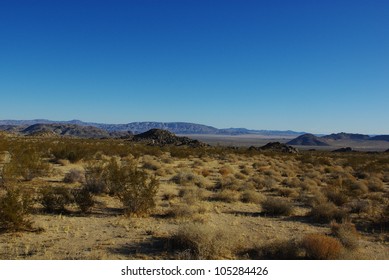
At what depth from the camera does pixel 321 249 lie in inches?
363

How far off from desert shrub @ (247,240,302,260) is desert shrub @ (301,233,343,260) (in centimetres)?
24

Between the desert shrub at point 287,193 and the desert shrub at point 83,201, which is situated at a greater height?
the desert shrub at point 83,201

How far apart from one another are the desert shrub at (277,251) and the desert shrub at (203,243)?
22.7 inches

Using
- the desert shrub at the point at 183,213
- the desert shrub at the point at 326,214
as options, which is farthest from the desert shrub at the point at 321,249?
the desert shrub at the point at 326,214

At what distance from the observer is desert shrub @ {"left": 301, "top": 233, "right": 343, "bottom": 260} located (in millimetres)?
9195

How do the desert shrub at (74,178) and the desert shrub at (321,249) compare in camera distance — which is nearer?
the desert shrub at (321,249)

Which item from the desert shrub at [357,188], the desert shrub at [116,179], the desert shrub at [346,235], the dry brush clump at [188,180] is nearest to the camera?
the desert shrub at [346,235]

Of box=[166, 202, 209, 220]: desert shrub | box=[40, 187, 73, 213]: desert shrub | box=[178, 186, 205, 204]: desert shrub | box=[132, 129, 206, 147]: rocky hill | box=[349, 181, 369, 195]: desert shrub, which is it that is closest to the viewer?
box=[166, 202, 209, 220]: desert shrub

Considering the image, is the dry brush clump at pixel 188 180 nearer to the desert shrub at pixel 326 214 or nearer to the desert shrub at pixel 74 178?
the desert shrub at pixel 74 178

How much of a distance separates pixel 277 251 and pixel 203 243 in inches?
72.2

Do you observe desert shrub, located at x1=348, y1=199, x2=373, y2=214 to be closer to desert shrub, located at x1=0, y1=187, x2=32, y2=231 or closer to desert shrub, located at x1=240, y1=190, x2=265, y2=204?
desert shrub, located at x1=240, y1=190, x2=265, y2=204

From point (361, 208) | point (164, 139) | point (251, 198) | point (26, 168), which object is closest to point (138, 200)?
point (251, 198)

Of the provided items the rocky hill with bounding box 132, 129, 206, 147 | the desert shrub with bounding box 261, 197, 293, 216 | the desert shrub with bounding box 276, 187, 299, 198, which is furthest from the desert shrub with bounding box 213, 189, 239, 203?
the rocky hill with bounding box 132, 129, 206, 147

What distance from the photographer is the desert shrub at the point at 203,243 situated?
30.2 feet
